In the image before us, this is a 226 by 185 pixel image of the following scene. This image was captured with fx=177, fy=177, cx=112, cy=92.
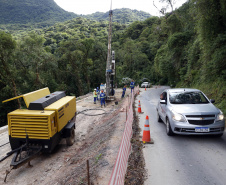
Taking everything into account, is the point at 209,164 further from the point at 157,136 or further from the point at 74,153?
the point at 74,153

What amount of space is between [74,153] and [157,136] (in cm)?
360

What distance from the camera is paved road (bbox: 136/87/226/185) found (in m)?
4.23

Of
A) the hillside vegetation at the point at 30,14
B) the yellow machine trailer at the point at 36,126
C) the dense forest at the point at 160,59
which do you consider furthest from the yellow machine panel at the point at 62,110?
the hillside vegetation at the point at 30,14

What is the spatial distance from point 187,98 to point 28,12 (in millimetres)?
186639

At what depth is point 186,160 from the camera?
5.13m

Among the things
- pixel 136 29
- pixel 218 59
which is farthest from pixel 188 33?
pixel 136 29

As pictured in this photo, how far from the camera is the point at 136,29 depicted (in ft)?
259

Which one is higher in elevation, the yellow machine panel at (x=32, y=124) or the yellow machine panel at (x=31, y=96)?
the yellow machine panel at (x=31, y=96)

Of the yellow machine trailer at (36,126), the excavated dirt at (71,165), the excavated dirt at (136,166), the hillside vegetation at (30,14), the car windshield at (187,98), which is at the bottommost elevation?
the excavated dirt at (71,165)

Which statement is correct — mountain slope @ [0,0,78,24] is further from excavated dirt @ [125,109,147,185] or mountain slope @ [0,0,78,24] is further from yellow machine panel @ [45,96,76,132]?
excavated dirt @ [125,109,147,185]

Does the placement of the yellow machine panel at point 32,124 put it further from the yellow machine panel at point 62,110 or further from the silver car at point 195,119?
the silver car at point 195,119

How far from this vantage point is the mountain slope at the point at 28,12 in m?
144

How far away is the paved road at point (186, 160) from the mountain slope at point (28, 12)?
536 ft

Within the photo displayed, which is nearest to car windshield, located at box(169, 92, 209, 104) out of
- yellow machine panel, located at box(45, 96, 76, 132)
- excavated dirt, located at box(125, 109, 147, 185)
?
excavated dirt, located at box(125, 109, 147, 185)
